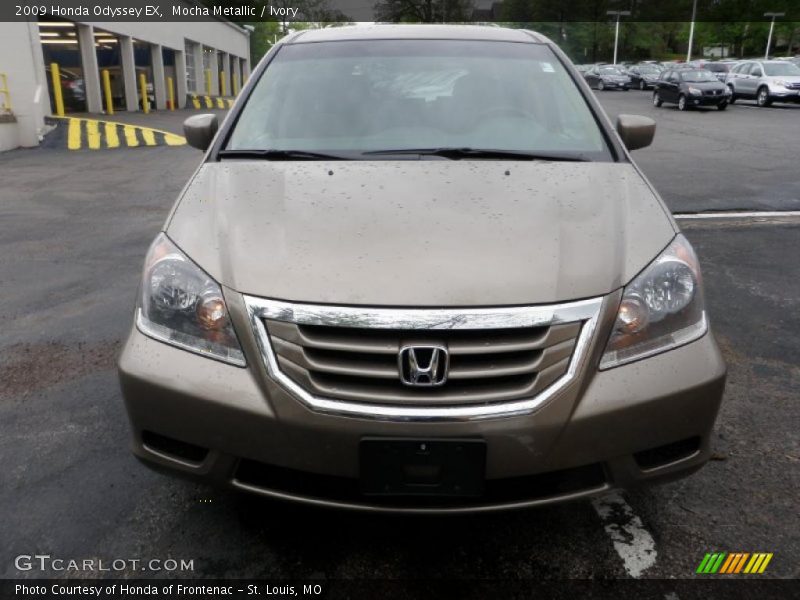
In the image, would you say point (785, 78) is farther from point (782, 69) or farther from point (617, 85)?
point (617, 85)

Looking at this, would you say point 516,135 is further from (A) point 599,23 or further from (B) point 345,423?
(A) point 599,23

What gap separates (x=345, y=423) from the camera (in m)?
1.86

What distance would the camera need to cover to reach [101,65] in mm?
23188

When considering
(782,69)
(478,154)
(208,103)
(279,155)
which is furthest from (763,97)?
(279,155)

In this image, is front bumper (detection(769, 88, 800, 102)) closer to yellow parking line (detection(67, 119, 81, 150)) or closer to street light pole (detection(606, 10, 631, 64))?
yellow parking line (detection(67, 119, 81, 150))

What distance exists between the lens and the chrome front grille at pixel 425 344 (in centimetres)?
188

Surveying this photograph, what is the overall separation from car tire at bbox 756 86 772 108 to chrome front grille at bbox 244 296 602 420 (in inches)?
1118

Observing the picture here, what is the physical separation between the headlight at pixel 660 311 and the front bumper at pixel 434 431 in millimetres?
39

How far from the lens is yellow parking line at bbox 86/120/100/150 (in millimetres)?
14727

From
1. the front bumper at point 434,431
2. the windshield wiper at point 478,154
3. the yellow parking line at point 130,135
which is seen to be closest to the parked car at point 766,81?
the yellow parking line at point 130,135

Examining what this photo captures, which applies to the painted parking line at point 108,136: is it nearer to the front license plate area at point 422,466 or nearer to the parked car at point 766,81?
the front license plate area at point 422,466

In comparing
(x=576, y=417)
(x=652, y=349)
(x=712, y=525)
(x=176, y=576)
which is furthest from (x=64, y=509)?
(x=712, y=525)

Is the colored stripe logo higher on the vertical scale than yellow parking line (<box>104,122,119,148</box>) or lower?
higher

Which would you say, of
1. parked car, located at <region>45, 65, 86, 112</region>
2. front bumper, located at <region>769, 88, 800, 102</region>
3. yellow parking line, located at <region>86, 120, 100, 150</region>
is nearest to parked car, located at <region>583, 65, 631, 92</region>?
front bumper, located at <region>769, 88, 800, 102</region>
